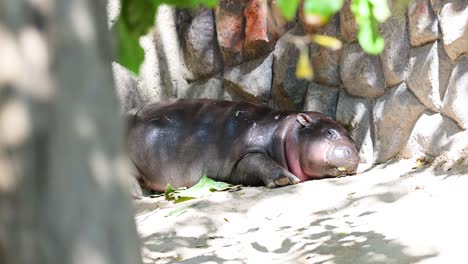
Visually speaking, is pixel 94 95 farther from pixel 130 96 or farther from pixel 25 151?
pixel 130 96

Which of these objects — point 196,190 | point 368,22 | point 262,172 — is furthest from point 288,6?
point 196,190

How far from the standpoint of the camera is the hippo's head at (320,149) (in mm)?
5359

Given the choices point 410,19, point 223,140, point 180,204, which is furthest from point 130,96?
point 410,19

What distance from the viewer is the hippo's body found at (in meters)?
5.55

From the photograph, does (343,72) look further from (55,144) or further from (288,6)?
(55,144)

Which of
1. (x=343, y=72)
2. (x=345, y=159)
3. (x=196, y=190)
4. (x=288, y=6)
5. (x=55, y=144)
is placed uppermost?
(x=288, y=6)

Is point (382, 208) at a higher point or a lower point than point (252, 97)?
lower

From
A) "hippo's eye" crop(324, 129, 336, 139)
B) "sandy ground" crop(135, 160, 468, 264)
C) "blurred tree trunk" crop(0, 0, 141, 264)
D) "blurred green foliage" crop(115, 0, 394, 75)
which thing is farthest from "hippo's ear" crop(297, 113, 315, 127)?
"blurred tree trunk" crop(0, 0, 141, 264)

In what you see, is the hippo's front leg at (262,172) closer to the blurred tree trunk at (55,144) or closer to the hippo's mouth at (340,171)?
the hippo's mouth at (340,171)

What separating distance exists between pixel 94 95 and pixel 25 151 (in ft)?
0.32

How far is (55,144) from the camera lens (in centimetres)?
89

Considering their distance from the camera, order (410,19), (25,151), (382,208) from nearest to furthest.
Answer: (25,151) → (382,208) → (410,19)

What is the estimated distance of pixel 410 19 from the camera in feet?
15.8

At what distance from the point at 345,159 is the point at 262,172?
58 centimetres
